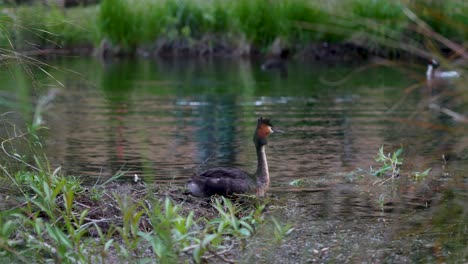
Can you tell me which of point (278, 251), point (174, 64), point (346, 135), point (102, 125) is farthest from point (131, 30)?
point (278, 251)

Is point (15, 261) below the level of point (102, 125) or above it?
above

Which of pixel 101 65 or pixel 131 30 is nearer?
pixel 101 65

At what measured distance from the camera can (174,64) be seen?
2662cm

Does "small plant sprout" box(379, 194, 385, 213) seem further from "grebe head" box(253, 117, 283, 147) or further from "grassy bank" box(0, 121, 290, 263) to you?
"grassy bank" box(0, 121, 290, 263)

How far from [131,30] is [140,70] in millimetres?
4271

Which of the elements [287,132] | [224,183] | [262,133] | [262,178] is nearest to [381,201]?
[262,178]

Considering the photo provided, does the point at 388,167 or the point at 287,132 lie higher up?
the point at 388,167

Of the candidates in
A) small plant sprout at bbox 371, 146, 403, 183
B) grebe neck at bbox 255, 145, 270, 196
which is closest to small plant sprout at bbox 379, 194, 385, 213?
small plant sprout at bbox 371, 146, 403, 183

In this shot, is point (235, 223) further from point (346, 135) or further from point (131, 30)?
point (131, 30)

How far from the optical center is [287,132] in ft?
42.7

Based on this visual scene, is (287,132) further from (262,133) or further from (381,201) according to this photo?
(381,201)

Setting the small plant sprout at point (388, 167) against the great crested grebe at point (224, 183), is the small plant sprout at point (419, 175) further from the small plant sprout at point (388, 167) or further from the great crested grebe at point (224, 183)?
the great crested grebe at point (224, 183)

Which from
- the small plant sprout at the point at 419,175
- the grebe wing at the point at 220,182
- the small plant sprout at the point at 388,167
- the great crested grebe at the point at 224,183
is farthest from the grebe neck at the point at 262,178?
the small plant sprout at the point at 419,175

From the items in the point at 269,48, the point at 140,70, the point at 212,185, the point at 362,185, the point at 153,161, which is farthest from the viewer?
the point at 269,48
